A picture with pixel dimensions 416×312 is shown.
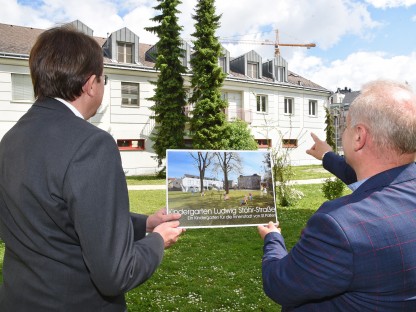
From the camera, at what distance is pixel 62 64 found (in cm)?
166

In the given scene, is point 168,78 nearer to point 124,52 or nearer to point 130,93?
point 130,93

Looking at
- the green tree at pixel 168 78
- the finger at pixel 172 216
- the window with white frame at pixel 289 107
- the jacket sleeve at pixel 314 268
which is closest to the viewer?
the jacket sleeve at pixel 314 268

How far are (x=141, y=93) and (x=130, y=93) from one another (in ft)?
2.51

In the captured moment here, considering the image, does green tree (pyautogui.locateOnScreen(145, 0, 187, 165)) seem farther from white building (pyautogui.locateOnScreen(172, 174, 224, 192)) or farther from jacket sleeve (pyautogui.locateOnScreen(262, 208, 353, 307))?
jacket sleeve (pyautogui.locateOnScreen(262, 208, 353, 307))

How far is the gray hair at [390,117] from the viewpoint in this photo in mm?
1579

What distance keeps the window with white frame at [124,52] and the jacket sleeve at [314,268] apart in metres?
26.7

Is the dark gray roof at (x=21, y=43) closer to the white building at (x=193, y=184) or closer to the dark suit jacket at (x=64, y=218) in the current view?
the white building at (x=193, y=184)

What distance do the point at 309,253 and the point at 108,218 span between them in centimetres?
83

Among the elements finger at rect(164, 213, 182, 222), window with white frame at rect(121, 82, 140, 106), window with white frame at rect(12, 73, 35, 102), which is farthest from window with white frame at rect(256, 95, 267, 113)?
finger at rect(164, 213, 182, 222)

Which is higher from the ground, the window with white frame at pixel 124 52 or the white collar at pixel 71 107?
the window with white frame at pixel 124 52

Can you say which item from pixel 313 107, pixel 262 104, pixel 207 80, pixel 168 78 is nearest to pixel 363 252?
pixel 168 78

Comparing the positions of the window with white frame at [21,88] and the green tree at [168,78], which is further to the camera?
the green tree at [168,78]

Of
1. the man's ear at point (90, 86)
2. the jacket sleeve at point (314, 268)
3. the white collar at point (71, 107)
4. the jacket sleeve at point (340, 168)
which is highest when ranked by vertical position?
the man's ear at point (90, 86)

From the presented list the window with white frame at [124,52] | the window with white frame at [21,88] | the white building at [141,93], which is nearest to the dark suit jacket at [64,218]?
the white building at [141,93]
